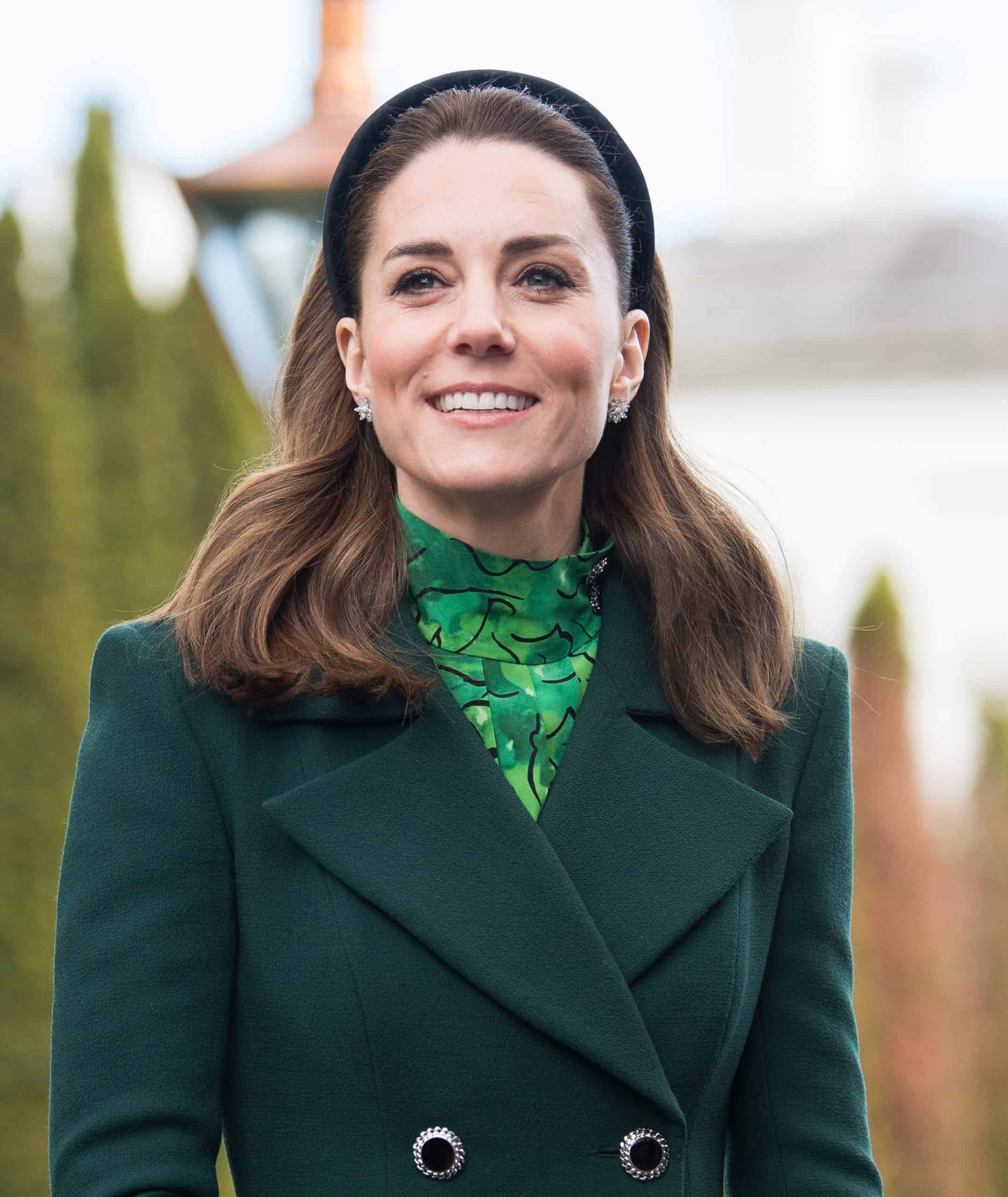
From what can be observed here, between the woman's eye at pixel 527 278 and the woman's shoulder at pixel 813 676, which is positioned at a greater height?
the woman's eye at pixel 527 278

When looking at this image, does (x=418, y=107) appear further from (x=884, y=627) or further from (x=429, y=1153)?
(x=884, y=627)

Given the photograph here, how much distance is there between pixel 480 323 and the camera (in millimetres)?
2119

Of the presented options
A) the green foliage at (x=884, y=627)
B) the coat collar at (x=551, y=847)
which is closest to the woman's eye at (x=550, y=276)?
the coat collar at (x=551, y=847)

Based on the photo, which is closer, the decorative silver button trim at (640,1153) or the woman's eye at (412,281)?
the decorative silver button trim at (640,1153)

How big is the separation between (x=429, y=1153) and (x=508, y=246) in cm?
115

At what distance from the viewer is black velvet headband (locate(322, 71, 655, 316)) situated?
237cm

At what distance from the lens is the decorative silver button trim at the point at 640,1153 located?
203 centimetres

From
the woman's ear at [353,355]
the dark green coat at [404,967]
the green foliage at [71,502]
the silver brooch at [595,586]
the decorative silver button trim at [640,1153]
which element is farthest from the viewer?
the green foliage at [71,502]

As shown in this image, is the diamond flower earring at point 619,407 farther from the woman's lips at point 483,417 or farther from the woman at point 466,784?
the woman's lips at point 483,417

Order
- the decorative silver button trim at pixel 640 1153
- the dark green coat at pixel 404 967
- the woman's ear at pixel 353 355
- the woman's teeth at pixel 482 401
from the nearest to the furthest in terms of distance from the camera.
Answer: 1. the dark green coat at pixel 404 967
2. the decorative silver button trim at pixel 640 1153
3. the woman's teeth at pixel 482 401
4. the woman's ear at pixel 353 355

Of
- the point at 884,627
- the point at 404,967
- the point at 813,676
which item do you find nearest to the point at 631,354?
the point at 813,676

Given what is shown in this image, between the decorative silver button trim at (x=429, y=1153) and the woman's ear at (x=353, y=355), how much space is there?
3.29ft

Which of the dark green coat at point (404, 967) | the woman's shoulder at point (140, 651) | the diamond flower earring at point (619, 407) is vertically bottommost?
the dark green coat at point (404, 967)

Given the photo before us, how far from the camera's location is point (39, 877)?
6.78 metres
